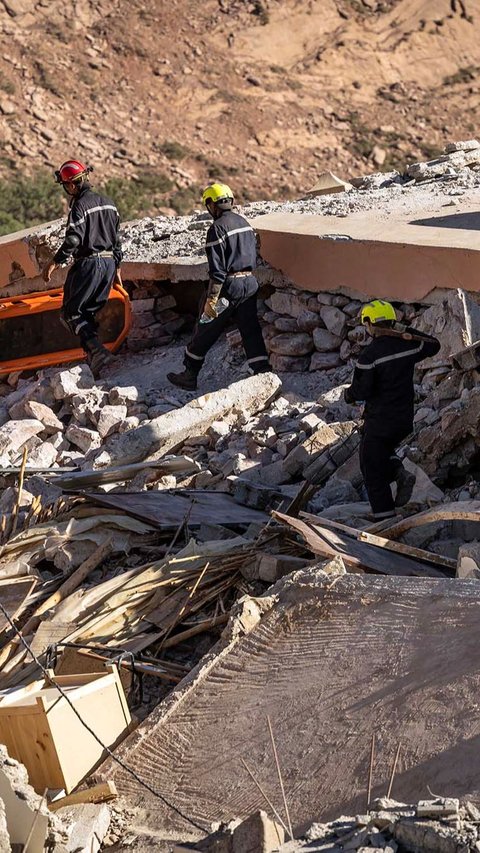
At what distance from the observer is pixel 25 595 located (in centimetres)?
655

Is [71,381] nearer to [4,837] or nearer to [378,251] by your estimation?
[378,251]

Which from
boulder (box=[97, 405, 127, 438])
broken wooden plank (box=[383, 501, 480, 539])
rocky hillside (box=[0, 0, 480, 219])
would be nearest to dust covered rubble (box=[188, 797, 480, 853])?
broken wooden plank (box=[383, 501, 480, 539])

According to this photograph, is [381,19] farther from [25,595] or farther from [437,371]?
[25,595]

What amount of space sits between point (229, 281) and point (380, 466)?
2.69 metres

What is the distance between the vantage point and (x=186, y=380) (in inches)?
384

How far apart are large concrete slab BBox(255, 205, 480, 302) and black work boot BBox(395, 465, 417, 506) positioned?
1.97m

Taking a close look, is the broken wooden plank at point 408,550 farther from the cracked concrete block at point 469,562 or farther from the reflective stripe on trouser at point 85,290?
the reflective stripe on trouser at point 85,290

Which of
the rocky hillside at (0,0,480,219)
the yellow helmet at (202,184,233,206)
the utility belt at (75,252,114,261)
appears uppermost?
the yellow helmet at (202,184,233,206)

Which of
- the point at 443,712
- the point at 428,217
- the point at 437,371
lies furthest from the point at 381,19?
the point at 443,712

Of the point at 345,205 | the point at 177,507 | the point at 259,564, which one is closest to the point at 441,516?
the point at 259,564

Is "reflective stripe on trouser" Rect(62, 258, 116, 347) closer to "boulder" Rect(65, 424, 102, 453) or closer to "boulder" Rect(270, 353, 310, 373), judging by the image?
"boulder" Rect(65, 424, 102, 453)

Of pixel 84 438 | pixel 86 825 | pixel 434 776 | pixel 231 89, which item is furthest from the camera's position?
pixel 231 89

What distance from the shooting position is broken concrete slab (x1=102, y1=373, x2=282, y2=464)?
8797mm

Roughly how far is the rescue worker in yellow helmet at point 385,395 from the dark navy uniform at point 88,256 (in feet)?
11.4
